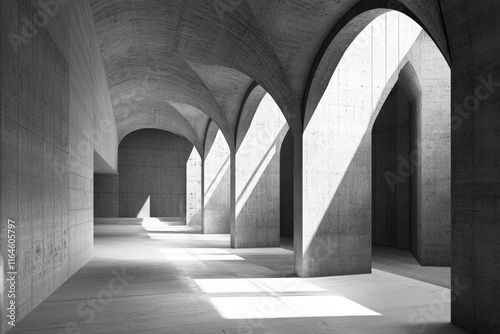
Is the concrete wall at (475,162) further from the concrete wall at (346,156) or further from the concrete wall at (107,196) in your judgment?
the concrete wall at (107,196)

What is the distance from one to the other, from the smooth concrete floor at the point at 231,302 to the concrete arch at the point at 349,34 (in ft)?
12.4

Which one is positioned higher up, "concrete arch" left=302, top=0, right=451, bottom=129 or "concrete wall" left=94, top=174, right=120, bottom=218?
"concrete arch" left=302, top=0, right=451, bottom=129

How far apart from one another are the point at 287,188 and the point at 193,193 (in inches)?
371

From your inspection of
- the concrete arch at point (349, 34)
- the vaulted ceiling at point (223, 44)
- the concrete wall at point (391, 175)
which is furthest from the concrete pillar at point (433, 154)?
the concrete wall at point (391, 175)

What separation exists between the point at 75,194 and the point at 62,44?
362 cm

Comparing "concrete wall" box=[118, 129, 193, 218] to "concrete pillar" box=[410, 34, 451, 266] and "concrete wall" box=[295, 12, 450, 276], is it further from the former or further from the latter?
"concrete wall" box=[295, 12, 450, 276]

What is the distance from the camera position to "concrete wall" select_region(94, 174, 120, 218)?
1517 inches

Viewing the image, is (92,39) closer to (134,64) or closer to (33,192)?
(134,64)

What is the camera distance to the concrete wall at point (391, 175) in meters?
17.5

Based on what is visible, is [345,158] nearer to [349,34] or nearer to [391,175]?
[349,34]

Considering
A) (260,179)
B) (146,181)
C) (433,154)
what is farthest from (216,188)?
(146,181)

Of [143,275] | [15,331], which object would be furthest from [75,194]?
[15,331]

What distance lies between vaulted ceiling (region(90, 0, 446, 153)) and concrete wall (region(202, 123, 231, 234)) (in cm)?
433

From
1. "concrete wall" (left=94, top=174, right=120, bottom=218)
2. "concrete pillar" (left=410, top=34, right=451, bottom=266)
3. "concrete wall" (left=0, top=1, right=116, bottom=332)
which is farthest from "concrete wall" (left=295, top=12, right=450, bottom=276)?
"concrete wall" (left=94, top=174, right=120, bottom=218)
